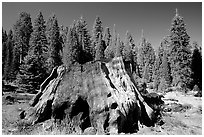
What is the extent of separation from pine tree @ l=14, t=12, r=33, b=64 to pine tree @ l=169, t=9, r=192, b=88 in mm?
27434

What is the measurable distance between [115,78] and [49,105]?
4276 mm

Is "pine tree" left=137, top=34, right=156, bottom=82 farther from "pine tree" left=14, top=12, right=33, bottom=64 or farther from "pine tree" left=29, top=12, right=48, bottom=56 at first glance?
"pine tree" left=14, top=12, right=33, bottom=64

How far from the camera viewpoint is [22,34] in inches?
1510

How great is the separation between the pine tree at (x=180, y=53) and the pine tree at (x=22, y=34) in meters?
27.4

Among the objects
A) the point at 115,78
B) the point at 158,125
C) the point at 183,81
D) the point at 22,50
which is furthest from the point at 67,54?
the point at 158,125

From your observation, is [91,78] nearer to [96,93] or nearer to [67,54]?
[96,93]

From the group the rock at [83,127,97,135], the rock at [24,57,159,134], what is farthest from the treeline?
the rock at [83,127,97,135]

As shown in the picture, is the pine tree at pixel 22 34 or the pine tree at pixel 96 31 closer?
the pine tree at pixel 22 34

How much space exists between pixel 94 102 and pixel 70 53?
29.2m

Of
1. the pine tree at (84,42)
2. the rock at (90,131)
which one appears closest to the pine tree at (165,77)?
the pine tree at (84,42)

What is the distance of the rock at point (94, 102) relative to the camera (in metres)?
9.16

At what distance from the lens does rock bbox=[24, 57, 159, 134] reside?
360 inches

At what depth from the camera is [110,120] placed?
29.2 feet

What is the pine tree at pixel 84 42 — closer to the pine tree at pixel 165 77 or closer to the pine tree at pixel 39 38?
the pine tree at pixel 39 38
